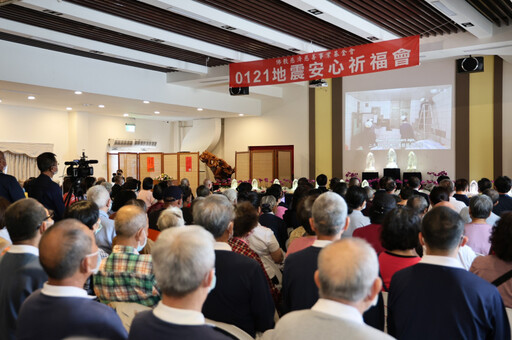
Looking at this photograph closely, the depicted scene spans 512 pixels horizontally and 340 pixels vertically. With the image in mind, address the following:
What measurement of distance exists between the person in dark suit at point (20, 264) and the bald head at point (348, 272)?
4.48 feet

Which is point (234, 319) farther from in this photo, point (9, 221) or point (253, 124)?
point (253, 124)

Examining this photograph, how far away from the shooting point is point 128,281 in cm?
223

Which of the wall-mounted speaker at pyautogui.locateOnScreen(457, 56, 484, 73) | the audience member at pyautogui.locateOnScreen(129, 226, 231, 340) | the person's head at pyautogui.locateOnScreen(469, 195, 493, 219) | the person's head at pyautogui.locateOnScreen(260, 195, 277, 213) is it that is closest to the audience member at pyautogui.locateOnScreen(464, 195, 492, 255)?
the person's head at pyautogui.locateOnScreen(469, 195, 493, 219)

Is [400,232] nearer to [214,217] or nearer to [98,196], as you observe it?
[214,217]

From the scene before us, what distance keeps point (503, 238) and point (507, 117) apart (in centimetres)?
989

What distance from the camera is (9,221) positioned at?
2.36m

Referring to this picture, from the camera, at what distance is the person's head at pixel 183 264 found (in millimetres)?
1412

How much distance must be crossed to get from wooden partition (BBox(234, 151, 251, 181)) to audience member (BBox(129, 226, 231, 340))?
12449 millimetres

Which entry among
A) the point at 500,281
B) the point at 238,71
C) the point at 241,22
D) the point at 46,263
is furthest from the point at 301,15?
the point at 46,263

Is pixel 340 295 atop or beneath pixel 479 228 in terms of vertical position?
atop

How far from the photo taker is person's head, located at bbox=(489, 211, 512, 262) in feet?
7.48

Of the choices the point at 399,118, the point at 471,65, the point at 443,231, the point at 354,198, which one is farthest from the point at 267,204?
the point at 399,118

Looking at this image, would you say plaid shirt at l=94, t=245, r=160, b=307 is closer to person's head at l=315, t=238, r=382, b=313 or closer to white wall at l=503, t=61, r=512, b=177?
person's head at l=315, t=238, r=382, b=313

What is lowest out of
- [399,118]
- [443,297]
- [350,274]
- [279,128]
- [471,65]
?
[443,297]
